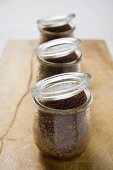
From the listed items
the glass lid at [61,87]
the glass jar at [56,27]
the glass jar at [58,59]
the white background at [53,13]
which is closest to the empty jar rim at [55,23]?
the glass jar at [56,27]

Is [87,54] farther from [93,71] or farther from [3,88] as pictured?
[3,88]

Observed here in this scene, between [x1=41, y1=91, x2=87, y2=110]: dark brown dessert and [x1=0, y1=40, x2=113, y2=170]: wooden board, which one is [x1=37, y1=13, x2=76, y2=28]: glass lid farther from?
[x1=41, y1=91, x2=87, y2=110]: dark brown dessert

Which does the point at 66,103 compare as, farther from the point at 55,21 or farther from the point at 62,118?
the point at 55,21

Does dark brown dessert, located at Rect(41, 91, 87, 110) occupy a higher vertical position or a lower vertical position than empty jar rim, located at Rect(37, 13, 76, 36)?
higher

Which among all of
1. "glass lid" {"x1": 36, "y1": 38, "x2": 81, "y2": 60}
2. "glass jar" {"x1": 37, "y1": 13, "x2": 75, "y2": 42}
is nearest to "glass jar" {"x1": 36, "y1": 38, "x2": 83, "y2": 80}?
"glass lid" {"x1": 36, "y1": 38, "x2": 81, "y2": 60}

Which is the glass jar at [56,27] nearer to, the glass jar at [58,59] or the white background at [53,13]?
the glass jar at [58,59]

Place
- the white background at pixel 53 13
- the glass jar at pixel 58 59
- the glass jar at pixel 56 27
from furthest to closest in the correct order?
1. the white background at pixel 53 13
2. the glass jar at pixel 56 27
3. the glass jar at pixel 58 59
